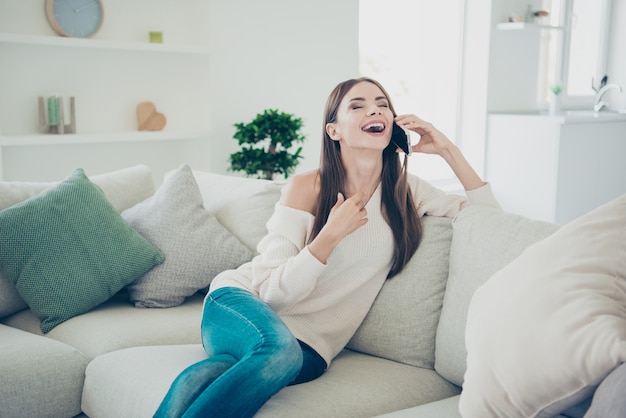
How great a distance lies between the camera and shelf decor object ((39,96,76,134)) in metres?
3.52

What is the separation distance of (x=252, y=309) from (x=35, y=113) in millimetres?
2330

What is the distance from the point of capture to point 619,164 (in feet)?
17.0

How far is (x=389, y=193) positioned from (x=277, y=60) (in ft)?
8.29

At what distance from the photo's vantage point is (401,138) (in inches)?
80.0

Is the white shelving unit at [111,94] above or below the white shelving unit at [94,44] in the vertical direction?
below

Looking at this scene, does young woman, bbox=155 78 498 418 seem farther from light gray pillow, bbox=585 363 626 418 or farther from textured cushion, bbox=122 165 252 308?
light gray pillow, bbox=585 363 626 418

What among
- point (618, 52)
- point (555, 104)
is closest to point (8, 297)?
point (555, 104)

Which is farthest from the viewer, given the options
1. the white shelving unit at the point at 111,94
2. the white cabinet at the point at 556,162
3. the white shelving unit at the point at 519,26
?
the white shelving unit at the point at 519,26

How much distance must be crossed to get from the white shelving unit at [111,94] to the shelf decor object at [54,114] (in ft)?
0.21

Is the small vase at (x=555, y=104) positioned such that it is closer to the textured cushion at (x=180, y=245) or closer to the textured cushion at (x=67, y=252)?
the textured cushion at (x=180, y=245)

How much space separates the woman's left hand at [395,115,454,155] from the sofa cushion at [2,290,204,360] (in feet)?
2.86

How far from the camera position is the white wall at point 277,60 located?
4.12m

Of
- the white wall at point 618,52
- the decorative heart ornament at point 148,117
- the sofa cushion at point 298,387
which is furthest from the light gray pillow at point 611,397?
the white wall at point 618,52

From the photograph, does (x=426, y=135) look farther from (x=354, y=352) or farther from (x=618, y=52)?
(x=618, y=52)
